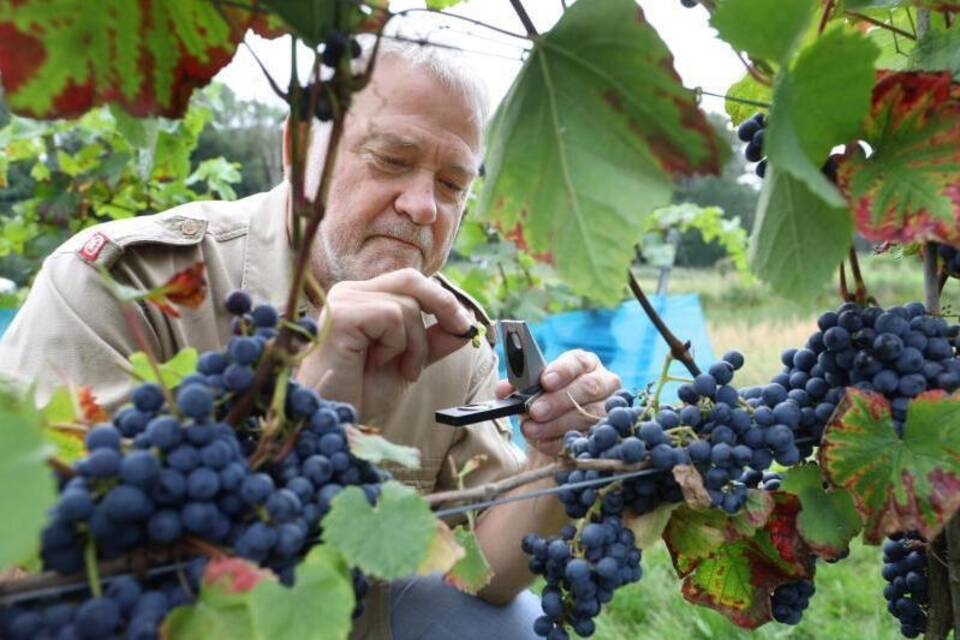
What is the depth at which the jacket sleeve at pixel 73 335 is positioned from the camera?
1.45 meters

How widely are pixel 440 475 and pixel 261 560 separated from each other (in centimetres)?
135

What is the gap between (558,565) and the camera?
0.88 meters

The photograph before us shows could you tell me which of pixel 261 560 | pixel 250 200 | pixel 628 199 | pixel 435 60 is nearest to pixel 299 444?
pixel 261 560

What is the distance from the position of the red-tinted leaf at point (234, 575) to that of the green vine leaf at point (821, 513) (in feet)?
1.87

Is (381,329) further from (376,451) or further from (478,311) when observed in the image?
(478,311)

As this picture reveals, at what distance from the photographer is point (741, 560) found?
0.96m

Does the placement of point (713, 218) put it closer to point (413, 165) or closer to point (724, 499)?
point (413, 165)

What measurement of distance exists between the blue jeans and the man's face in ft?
2.04

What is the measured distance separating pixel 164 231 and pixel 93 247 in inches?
5.6

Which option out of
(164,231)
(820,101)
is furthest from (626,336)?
(820,101)

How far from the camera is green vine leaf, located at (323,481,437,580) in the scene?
1.89 ft

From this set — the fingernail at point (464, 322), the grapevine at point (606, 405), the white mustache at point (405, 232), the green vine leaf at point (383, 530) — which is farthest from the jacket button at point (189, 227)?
the green vine leaf at point (383, 530)

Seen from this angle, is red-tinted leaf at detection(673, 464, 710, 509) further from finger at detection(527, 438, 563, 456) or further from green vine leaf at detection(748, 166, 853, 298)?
finger at detection(527, 438, 563, 456)

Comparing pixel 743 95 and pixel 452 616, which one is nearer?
pixel 743 95
